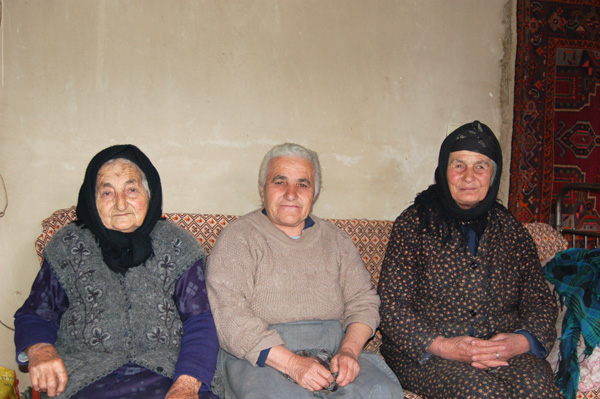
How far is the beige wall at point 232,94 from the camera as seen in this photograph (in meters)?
2.42

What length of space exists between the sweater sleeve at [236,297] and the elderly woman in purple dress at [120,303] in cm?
5

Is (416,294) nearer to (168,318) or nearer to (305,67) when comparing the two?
(168,318)

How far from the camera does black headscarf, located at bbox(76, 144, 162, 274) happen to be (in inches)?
69.5

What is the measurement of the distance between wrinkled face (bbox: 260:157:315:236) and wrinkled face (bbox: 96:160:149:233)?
532 mm

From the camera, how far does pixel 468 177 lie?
209 centimetres

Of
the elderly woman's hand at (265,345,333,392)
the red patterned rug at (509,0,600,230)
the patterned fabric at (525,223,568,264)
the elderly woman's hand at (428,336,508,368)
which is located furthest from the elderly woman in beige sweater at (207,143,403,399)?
the red patterned rug at (509,0,600,230)

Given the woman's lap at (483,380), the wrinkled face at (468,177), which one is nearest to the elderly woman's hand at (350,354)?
the woman's lap at (483,380)

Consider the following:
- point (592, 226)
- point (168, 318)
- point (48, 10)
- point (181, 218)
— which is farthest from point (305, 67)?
point (592, 226)

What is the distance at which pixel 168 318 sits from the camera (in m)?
1.79

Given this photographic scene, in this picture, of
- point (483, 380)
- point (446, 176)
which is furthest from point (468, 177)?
point (483, 380)

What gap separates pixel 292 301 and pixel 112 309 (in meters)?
0.67

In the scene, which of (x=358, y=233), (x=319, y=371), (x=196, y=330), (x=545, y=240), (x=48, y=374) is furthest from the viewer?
(x=545, y=240)

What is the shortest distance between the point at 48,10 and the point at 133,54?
45 centimetres

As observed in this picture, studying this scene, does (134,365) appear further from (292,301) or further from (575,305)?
(575,305)
